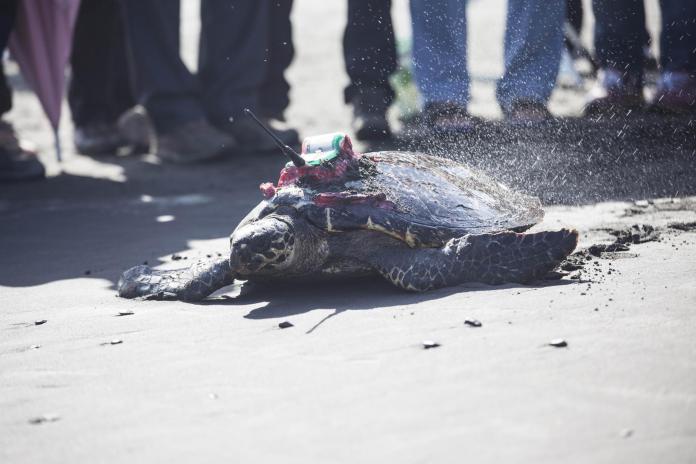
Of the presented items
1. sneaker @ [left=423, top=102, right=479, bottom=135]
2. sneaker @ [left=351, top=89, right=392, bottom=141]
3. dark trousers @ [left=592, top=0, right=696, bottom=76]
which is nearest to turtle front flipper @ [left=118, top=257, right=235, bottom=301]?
sneaker @ [left=423, top=102, right=479, bottom=135]

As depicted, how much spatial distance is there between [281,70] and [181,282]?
3.91 metres

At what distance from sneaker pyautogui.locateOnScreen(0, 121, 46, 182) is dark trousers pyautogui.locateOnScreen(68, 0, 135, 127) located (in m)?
0.99

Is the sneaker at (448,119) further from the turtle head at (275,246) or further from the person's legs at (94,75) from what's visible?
the person's legs at (94,75)

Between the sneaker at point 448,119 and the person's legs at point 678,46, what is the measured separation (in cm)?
133

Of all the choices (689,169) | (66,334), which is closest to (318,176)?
(66,334)

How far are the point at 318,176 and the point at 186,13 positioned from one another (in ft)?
35.3

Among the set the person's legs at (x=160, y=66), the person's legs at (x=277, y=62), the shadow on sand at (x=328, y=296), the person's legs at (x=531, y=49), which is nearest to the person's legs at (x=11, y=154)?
the person's legs at (x=160, y=66)

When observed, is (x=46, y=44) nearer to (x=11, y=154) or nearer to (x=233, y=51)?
(x=11, y=154)

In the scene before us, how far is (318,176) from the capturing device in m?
3.07

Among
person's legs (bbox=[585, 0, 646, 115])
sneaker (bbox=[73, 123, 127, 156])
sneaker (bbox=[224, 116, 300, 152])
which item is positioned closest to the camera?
person's legs (bbox=[585, 0, 646, 115])

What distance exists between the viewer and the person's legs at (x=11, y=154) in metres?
5.52

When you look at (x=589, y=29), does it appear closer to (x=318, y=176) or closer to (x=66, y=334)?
(x=318, y=176)

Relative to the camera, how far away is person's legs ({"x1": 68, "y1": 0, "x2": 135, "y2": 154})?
6.60 meters

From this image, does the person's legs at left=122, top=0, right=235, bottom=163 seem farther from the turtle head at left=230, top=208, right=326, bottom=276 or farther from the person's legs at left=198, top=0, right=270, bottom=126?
the turtle head at left=230, top=208, right=326, bottom=276
